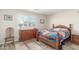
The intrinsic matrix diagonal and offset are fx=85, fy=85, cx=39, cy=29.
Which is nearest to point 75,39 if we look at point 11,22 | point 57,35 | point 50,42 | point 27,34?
point 57,35

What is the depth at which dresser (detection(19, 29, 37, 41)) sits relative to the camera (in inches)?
60.3

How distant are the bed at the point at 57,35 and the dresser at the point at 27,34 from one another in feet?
0.67

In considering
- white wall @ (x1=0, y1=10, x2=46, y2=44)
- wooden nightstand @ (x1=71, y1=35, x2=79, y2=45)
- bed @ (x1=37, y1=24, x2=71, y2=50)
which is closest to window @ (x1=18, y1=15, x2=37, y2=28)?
white wall @ (x1=0, y1=10, x2=46, y2=44)

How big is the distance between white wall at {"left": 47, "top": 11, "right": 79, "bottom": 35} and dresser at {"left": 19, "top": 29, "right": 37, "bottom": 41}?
31cm

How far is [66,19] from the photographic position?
4.89 ft

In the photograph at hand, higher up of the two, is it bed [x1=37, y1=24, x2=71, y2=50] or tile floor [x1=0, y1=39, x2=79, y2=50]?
bed [x1=37, y1=24, x2=71, y2=50]

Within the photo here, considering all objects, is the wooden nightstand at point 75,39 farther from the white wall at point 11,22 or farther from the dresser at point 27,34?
the white wall at point 11,22

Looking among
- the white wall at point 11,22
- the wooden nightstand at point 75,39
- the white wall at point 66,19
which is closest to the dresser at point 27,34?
the white wall at point 11,22

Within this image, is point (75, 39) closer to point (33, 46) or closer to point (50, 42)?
point (50, 42)

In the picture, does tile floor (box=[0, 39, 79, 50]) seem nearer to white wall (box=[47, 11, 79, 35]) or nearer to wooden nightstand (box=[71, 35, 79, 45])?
wooden nightstand (box=[71, 35, 79, 45])
